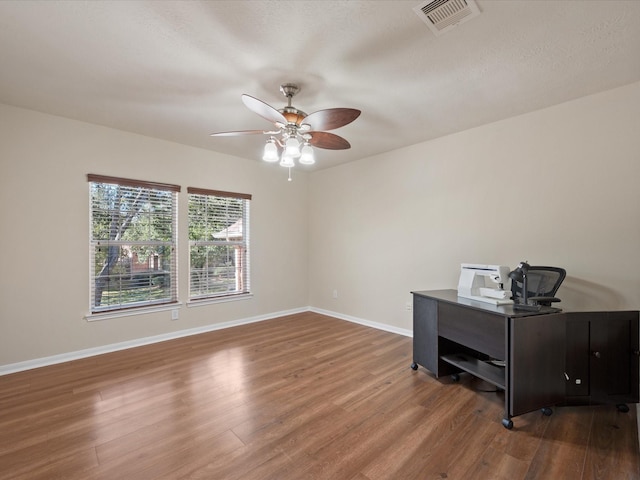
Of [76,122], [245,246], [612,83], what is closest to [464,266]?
[612,83]

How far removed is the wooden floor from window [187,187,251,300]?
53.4 inches

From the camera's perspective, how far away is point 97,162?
3.40 metres

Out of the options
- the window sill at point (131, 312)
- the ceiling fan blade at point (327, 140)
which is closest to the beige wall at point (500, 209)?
the ceiling fan blade at point (327, 140)

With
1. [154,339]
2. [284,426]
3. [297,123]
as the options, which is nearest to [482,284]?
[284,426]

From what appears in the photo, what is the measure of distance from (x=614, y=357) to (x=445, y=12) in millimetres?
2692

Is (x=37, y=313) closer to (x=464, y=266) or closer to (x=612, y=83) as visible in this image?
(x=464, y=266)

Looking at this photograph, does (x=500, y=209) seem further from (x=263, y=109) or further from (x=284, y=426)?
(x=284, y=426)

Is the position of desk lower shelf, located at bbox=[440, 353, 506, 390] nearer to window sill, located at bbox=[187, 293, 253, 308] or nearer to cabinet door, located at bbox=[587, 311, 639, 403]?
cabinet door, located at bbox=[587, 311, 639, 403]

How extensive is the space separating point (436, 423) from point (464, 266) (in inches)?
55.8

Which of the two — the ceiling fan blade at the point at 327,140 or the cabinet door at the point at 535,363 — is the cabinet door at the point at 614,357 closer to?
the cabinet door at the point at 535,363

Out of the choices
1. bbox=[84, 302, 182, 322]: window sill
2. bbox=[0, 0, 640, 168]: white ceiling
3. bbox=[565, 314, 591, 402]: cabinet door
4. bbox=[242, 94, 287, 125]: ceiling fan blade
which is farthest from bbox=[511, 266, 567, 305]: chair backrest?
bbox=[84, 302, 182, 322]: window sill

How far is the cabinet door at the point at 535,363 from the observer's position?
204 cm

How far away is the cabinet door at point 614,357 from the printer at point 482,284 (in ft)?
1.90

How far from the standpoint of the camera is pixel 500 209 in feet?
Answer: 10.6
